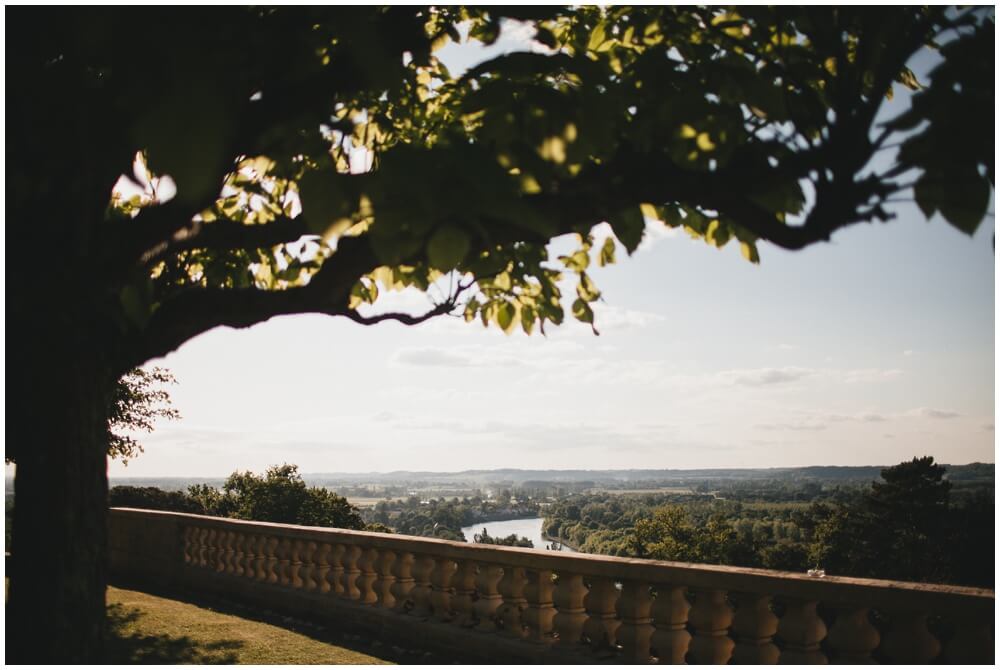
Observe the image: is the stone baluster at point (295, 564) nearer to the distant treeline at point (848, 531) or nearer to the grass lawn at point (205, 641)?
the grass lawn at point (205, 641)

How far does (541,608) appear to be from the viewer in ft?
20.3

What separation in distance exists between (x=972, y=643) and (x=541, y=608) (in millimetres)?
3299

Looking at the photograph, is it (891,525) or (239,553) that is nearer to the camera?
(239,553)

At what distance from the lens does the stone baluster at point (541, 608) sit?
6.14m

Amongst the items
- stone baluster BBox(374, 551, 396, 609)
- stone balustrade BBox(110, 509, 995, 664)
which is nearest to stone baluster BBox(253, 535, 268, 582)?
stone balustrade BBox(110, 509, 995, 664)

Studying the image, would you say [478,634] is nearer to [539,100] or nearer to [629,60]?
[629,60]

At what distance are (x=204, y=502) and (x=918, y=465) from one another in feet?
265

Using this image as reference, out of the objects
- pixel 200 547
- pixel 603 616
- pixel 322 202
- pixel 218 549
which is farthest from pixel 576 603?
pixel 200 547

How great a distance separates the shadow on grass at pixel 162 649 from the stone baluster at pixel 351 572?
1.29 m

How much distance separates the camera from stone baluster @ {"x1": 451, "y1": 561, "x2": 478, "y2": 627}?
6785mm

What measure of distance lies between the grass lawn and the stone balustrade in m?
0.62

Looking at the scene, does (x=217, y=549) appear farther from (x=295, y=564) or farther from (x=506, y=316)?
(x=506, y=316)

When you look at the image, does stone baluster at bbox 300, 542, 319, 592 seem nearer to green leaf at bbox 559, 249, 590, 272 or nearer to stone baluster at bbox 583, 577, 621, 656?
stone baluster at bbox 583, 577, 621, 656

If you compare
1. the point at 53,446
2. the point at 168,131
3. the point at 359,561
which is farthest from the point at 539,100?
the point at 359,561
